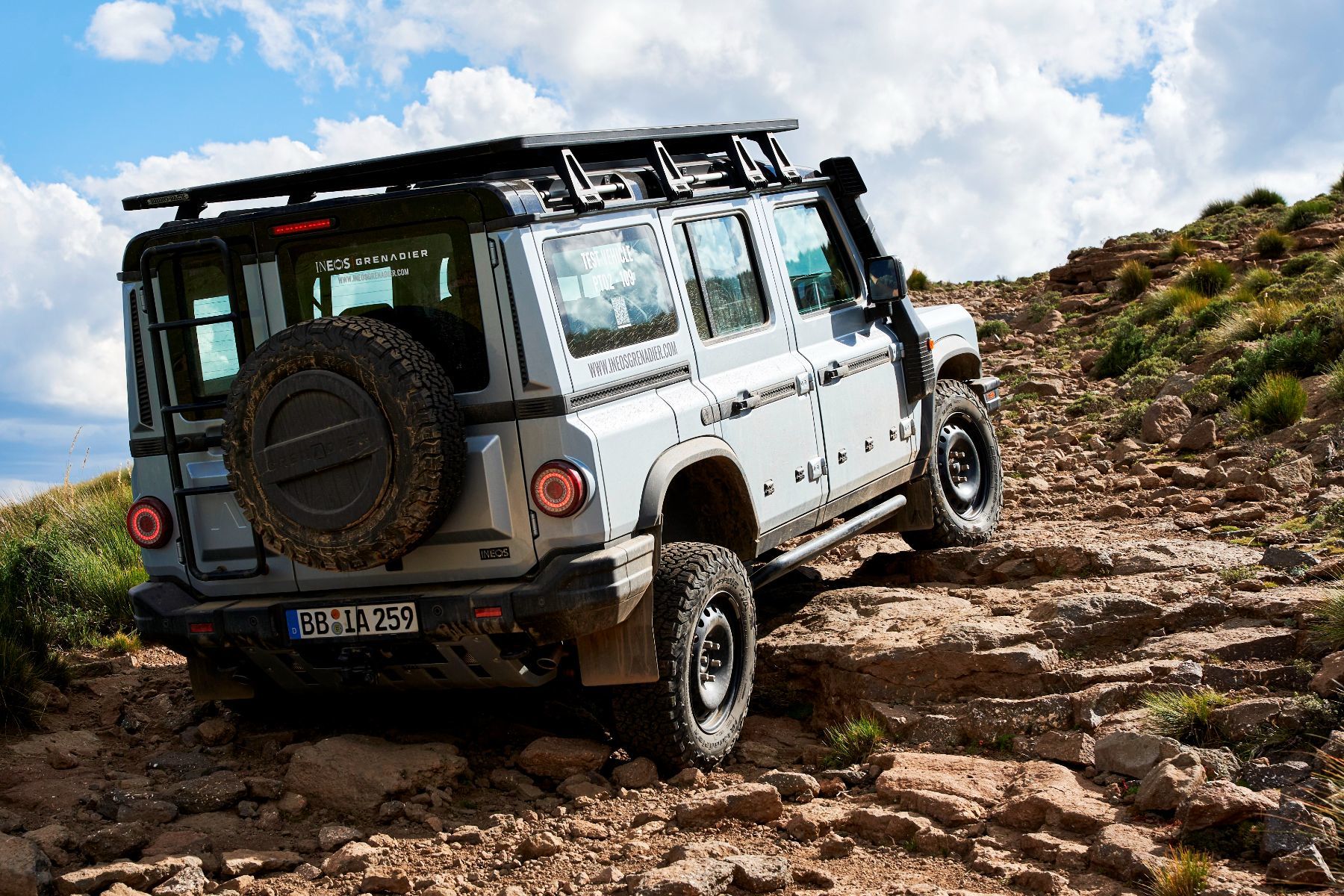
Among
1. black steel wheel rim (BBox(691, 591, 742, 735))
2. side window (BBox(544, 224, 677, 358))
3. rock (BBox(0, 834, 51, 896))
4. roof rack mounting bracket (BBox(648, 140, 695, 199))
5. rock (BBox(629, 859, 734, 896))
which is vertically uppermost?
roof rack mounting bracket (BBox(648, 140, 695, 199))

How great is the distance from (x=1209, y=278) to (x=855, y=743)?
1605cm

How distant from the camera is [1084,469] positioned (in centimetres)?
1096

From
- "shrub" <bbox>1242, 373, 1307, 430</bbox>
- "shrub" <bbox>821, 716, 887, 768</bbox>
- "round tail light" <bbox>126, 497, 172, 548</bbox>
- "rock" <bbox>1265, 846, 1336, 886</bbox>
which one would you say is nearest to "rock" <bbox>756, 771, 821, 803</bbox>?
"shrub" <bbox>821, 716, 887, 768</bbox>

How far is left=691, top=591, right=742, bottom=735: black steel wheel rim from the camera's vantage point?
17.3 ft

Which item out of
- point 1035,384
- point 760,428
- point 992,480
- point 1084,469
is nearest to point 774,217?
point 760,428

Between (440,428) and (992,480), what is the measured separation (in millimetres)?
4721

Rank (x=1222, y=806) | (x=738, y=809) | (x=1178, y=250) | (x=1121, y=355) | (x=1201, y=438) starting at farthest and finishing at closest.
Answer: (x=1178, y=250) < (x=1121, y=355) < (x=1201, y=438) < (x=738, y=809) < (x=1222, y=806)

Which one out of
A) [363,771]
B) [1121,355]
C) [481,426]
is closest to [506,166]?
[481,426]

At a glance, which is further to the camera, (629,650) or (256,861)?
(629,650)

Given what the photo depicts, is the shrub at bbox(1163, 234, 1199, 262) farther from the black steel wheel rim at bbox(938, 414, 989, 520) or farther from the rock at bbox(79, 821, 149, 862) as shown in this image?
the rock at bbox(79, 821, 149, 862)

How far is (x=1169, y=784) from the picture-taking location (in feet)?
14.3

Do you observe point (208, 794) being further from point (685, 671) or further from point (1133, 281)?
point (1133, 281)

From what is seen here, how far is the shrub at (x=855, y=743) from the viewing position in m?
5.32

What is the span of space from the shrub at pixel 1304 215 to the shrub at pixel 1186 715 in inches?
759
